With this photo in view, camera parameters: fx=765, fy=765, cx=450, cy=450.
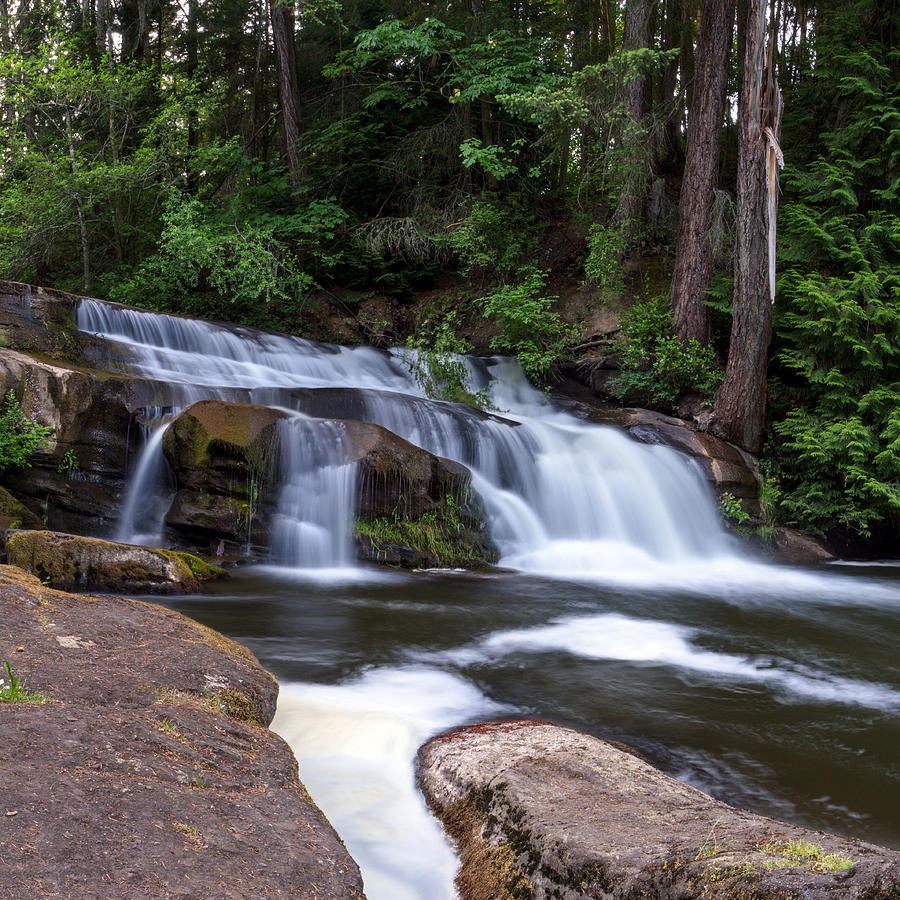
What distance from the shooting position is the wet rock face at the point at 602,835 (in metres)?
1.96

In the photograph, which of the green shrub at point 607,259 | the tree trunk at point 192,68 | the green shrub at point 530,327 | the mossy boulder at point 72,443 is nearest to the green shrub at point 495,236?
the green shrub at point 530,327

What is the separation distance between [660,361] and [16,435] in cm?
1016

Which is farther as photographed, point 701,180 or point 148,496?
point 701,180

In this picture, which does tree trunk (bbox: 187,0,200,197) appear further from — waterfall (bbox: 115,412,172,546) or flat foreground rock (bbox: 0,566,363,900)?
flat foreground rock (bbox: 0,566,363,900)

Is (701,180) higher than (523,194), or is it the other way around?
(523,194)

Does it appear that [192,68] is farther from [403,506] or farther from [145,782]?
[145,782]

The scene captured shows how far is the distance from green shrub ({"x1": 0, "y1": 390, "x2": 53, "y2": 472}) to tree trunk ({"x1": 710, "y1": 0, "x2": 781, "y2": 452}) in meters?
10.1

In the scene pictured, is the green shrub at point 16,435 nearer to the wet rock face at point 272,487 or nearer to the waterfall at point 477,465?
the waterfall at point 477,465

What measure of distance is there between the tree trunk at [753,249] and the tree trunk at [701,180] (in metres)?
1.47

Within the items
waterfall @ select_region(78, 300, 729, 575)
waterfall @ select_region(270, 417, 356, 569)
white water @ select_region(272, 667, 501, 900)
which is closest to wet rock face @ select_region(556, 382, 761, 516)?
waterfall @ select_region(78, 300, 729, 575)

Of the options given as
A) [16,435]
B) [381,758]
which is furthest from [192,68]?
[381,758]

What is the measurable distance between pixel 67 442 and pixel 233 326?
5.58 metres

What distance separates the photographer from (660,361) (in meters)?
13.7

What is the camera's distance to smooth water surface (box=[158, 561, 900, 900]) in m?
3.75
